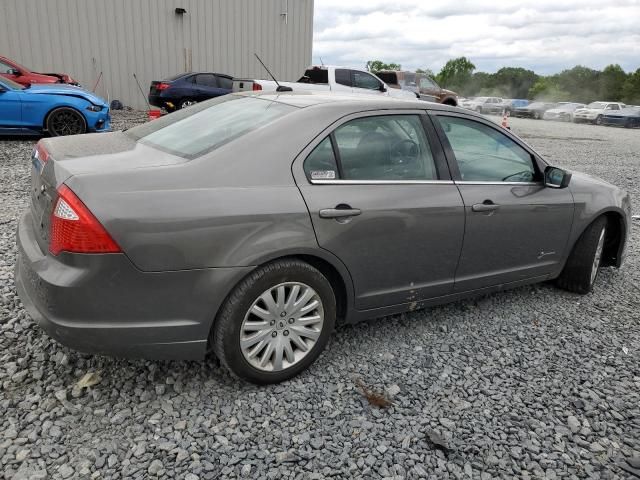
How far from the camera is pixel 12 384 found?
269cm

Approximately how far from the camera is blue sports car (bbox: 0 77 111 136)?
920cm

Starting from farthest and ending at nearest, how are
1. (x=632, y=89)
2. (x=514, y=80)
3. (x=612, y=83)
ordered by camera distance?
(x=514, y=80), (x=612, y=83), (x=632, y=89)

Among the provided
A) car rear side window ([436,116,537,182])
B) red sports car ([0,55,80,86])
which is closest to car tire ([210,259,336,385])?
car rear side window ([436,116,537,182])

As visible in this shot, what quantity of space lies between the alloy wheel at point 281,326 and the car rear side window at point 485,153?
4.41 feet

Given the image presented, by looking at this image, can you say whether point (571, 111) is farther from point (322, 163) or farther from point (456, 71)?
point (456, 71)

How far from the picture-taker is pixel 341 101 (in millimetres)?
3107

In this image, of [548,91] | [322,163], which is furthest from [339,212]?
[548,91]

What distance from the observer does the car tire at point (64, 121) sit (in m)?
9.44

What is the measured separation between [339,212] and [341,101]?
2.43 ft

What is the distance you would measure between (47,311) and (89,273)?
0.31m

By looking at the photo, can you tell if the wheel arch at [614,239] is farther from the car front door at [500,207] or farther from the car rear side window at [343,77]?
the car rear side window at [343,77]

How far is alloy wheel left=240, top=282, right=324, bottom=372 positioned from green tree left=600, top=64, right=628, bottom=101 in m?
69.6

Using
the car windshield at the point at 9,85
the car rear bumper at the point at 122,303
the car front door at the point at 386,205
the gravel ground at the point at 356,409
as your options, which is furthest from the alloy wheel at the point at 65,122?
the car front door at the point at 386,205

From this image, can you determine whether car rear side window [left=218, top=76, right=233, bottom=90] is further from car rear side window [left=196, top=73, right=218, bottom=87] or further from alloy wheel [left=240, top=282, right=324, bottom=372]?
alloy wheel [left=240, top=282, right=324, bottom=372]
